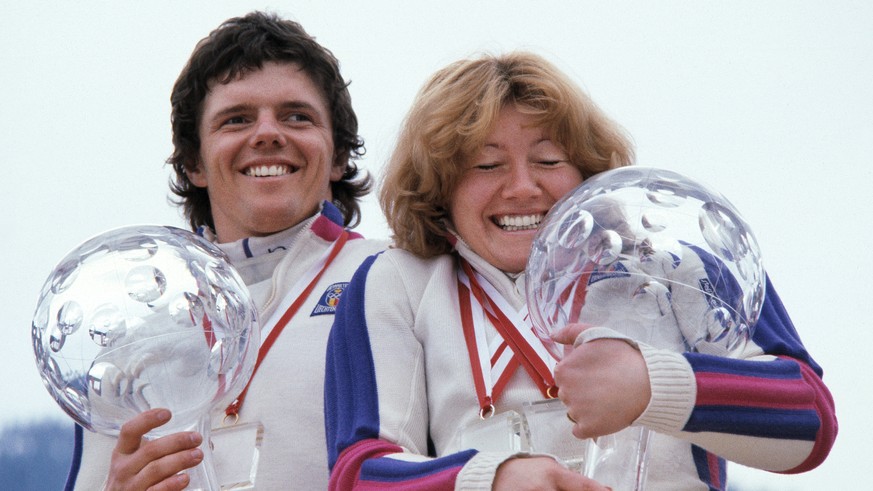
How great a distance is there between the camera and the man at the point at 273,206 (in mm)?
1786

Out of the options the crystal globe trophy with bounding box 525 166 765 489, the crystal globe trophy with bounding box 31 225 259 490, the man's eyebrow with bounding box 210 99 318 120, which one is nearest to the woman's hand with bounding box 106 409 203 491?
the crystal globe trophy with bounding box 31 225 259 490

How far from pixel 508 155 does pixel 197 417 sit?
61 centimetres

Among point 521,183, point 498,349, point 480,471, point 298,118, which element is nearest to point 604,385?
point 480,471

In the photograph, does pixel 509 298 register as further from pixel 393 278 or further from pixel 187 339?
pixel 187 339

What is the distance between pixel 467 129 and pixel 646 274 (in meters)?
0.54

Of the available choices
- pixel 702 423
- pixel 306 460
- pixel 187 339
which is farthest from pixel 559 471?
pixel 306 460

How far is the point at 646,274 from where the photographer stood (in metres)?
1.18

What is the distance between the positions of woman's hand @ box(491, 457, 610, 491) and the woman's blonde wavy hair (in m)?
0.60

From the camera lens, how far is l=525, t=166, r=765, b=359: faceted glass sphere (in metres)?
1.18

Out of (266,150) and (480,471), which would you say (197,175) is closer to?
(266,150)

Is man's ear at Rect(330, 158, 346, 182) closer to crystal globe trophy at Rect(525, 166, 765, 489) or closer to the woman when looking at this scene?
the woman

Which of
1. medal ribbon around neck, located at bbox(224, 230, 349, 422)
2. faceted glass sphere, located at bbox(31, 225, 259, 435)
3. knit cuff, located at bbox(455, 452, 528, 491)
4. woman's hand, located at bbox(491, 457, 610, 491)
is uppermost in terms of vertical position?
faceted glass sphere, located at bbox(31, 225, 259, 435)

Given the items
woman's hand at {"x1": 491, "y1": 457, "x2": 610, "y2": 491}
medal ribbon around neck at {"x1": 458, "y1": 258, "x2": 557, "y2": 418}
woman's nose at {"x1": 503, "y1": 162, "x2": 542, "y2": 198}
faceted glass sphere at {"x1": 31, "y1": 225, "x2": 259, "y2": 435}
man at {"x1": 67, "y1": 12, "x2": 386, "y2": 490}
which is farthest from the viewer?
man at {"x1": 67, "y1": 12, "x2": 386, "y2": 490}

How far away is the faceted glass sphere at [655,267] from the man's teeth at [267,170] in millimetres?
995
